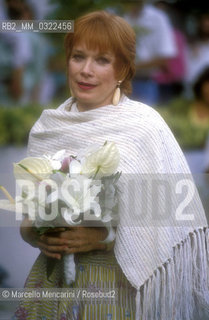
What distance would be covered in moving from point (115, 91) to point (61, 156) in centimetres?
38

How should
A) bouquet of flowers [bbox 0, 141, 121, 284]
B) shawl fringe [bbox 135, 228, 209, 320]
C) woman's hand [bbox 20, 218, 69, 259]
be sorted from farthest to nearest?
shawl fringe [bbox 135, 228, 209, 320]
woman's hand [bbox 20, 218, 69, 259]
bouquet of flowers [bbox 0, 141, 121, 284]

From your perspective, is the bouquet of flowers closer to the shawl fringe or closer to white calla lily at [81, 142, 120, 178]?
white calla lily at [81, 142, 120, 178]

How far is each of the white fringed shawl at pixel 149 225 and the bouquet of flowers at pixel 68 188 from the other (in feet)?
0.53

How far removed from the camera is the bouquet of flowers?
2205 millimetres

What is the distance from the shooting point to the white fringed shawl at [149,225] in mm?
2424

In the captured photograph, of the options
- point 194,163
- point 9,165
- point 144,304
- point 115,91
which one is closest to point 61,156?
point 115,91

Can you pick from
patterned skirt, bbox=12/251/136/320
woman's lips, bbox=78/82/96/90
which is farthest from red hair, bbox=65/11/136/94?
patterned skirt, bbox=12/251/136/320

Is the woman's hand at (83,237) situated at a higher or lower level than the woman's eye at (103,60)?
lower

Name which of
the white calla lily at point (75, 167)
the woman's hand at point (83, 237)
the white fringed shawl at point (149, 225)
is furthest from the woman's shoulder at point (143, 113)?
the woman's hand at point (83, 237)

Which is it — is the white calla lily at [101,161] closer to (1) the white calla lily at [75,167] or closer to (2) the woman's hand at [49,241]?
(1) the white calla lily at [75,167]

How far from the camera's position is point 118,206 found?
7.87ft

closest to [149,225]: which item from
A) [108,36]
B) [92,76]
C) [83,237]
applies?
[83,237]

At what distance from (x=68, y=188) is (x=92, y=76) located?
19.7 inches

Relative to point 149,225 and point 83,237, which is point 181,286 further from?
point 83,237
